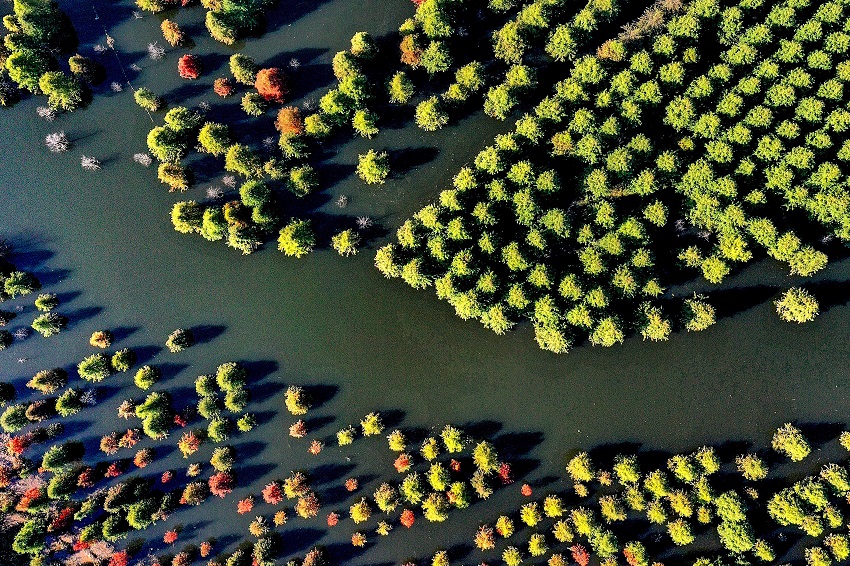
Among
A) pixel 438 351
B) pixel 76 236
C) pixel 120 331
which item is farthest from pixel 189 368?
pixel 438 351

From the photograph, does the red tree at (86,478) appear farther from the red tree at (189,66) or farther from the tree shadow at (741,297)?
the tree shadow at (741,297)

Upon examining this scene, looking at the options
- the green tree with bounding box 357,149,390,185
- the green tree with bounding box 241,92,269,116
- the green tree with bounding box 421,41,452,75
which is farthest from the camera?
the green tree with bounding box 241,92,269,116

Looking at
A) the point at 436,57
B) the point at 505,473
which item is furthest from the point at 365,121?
the point at 505,473

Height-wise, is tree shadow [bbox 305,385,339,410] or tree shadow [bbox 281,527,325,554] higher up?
tree shadow [bbox 305,385,339,410]

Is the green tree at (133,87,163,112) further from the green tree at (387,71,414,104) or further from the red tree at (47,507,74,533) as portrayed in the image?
the red tree at (47,507,74,533)

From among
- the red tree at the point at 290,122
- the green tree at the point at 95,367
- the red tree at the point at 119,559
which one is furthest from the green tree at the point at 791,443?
the green tree at the point at 95,367

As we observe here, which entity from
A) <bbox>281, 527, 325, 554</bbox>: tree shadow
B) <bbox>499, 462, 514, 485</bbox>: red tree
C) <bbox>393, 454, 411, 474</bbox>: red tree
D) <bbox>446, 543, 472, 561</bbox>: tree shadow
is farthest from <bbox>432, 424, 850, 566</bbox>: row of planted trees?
<bbox>281, 527, 325, 554</bbox>: tree shadow

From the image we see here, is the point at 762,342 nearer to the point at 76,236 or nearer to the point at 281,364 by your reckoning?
the point at 281,364
